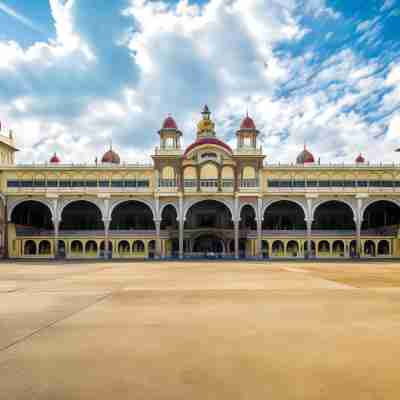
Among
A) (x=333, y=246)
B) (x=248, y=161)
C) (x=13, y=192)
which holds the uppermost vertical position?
(x=248, y=161)

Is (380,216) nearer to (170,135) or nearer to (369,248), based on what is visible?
(369,248)

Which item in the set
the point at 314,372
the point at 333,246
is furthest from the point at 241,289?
the point at 333,246

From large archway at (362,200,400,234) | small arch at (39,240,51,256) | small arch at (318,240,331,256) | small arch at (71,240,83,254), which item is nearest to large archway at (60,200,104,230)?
small arch at (39,240,51,256)

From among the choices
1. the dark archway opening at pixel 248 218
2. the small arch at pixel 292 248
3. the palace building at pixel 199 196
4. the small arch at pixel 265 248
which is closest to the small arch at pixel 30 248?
the palace building at pixel 199 196

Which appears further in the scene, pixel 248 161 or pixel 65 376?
pixel 248 161

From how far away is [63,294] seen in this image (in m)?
15.8

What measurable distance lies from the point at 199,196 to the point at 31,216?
99.5 feet

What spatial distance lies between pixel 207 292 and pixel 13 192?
49.5 m

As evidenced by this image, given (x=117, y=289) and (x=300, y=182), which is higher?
(x=300, y=182)

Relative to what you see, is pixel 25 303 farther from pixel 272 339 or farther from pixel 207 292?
pixel 272 339

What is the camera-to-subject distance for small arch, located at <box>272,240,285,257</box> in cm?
5674

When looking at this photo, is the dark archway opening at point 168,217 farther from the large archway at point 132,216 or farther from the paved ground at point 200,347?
the paved ground at point 200,347

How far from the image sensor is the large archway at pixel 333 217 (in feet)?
204

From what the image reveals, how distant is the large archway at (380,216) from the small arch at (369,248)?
7.87ft
